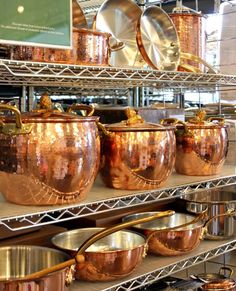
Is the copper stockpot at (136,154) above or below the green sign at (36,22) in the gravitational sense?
below

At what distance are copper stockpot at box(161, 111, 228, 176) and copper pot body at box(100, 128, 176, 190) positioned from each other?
253mm

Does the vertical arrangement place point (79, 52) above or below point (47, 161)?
above

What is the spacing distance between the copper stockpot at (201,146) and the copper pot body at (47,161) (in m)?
0.53

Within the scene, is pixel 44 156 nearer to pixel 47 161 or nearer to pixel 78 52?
pixel 47 161

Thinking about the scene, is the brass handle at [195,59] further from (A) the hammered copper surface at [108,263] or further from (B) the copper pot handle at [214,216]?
(A) the hammered copper surface at [108,263]

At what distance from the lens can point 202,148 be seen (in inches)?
61.1

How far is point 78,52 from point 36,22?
179mm

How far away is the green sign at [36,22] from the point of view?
0.96 meters

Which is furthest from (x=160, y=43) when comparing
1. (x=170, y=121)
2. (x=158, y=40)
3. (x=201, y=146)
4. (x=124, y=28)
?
(x=201, y=146)

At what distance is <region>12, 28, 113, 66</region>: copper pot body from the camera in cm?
109

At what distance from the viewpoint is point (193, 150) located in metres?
1.56

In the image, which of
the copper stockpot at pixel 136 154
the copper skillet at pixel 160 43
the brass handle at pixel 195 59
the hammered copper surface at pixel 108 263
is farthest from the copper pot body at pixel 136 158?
the brass handle at pixel 195 59

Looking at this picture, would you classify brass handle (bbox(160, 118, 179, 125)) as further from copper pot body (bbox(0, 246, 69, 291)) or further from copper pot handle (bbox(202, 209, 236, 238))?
copper pot body (bbox(0, 246, 69, 291))

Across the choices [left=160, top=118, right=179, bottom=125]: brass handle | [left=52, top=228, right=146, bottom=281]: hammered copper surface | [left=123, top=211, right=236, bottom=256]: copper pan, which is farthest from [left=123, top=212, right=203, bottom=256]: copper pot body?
[left=160, top=118, right=179, bottom=125]: brass handle
